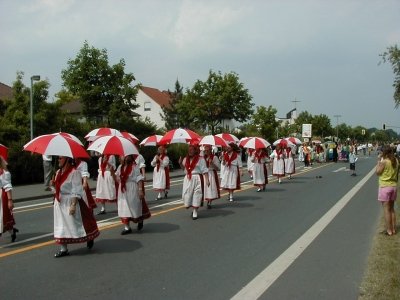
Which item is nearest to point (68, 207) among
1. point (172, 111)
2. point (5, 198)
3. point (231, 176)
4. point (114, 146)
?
point (114, 146)

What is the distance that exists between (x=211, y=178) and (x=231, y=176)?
2385 mm

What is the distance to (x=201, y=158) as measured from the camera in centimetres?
1266

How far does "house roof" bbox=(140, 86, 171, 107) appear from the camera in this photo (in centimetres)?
8751

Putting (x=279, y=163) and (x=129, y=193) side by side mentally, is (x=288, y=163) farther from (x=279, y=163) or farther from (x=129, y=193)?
(x=129, y=193)

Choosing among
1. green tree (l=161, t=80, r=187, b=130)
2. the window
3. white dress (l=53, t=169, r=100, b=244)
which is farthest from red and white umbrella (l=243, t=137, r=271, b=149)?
the window

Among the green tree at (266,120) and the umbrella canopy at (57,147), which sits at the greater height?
the green tree at (266,120)

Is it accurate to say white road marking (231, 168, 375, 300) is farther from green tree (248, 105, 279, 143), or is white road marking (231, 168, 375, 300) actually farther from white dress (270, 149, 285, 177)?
green tree (248, 105, 279, 143)

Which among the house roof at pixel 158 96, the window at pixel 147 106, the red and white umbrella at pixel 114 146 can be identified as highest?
the house roof at pixel 158 96

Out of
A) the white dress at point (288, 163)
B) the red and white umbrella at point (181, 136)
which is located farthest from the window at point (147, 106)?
the red and white umbrella at point (181, 136)

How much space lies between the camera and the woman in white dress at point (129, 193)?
10.3m

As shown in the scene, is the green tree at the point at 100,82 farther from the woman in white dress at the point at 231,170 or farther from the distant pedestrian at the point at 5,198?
the distant pedestrian at the point at 5,198

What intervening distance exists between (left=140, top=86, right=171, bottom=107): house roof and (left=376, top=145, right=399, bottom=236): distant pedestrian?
76.0 metres

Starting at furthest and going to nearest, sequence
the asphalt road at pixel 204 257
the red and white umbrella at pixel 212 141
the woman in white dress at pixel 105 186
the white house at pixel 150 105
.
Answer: the white house at pixel 150 105
the red and white umbrella at pixel 212 141
the woman in white dress at pixel 105 186
the asphalt road at pixel 204 257

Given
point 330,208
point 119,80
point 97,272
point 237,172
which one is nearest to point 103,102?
point 119,80
